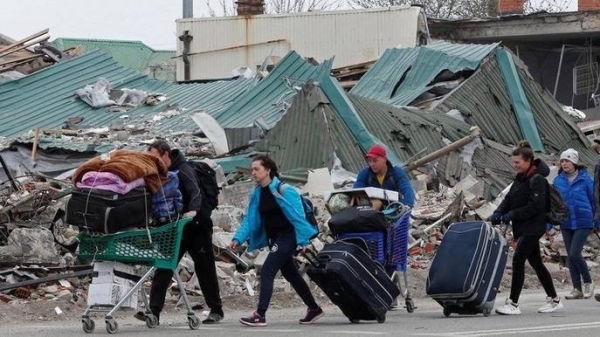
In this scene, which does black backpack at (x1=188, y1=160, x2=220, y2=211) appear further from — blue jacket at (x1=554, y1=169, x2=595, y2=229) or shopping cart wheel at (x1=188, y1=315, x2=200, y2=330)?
blue jacket at (x1=554, y1=169, x2=595, y2=229)

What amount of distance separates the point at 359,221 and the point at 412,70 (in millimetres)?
15648

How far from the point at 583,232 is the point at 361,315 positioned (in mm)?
3449

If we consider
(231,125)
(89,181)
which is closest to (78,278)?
(89,181)

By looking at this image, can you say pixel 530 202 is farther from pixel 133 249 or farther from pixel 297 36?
pixel 297 36

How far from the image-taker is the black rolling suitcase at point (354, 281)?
12133 millimetres

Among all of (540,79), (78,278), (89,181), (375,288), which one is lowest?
(540,79)

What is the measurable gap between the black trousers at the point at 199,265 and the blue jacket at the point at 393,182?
82.4 inches

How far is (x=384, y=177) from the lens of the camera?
44.4 feet

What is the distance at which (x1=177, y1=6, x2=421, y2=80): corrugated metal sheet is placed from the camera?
1350 inches

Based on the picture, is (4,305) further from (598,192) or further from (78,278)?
(598,192)

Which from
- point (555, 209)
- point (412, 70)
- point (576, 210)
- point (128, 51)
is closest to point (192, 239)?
point (555, 209)

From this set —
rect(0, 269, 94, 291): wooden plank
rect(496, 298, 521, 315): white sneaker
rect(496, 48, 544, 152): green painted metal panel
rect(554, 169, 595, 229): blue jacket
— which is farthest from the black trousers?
rect(496, 48, 544, 152): green painted metal panel

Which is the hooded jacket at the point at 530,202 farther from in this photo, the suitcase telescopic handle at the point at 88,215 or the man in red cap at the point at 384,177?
the suitcase telescopic handle at the point at 88,215

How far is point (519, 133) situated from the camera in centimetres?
2678
